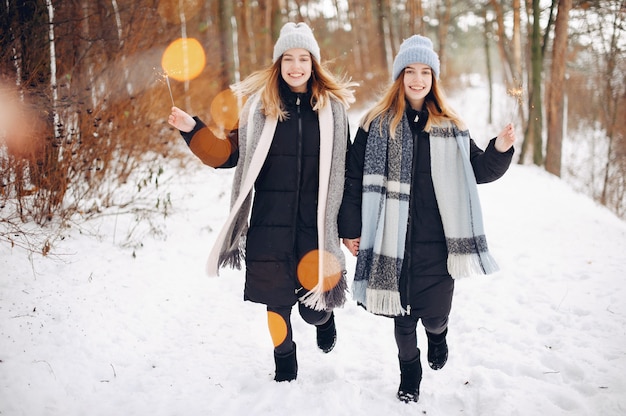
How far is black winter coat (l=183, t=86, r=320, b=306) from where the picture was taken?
233 centimetres

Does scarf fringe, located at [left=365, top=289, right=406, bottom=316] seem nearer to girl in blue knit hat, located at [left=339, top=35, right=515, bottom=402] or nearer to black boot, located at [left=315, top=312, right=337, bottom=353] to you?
girl in blue knit hat, located at [left=339, top=35, right=515, bottom=402]

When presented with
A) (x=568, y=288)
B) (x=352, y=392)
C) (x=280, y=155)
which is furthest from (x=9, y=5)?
(x=568, y=288)

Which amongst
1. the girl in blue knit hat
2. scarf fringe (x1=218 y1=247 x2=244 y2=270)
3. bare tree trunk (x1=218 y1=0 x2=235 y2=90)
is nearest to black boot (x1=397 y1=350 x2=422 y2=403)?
the girl in blue knit hat

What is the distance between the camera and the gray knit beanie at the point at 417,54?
226 centimetres

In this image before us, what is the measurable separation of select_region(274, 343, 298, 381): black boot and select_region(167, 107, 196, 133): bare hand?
1.48 metres

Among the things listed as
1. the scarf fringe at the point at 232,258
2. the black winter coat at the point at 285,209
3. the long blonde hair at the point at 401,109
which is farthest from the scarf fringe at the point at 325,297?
the long blonde hair at the point at 401,109

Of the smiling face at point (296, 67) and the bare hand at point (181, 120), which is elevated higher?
the smiling face at point (296, 67)

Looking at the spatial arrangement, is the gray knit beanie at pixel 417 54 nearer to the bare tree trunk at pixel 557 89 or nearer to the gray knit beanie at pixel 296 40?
the gray knit beanie at pixel 296 40

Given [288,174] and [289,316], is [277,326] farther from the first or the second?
[288,174]

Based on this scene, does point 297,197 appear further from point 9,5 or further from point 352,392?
point 9,5

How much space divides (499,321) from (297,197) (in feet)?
6.95

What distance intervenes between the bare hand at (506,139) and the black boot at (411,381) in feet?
4.22

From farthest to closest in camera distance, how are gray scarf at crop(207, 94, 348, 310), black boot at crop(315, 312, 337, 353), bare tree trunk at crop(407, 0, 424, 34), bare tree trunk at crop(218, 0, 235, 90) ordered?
bare tree trunk at crop(407, 0, 424, 34)
bare tree trunk at crop(218, 0, 235, 90)
black boot at crop(315, 312, 337, 353)
gray scarf at crop(207, 94, 348, 310)

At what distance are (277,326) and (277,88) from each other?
1432 mm
